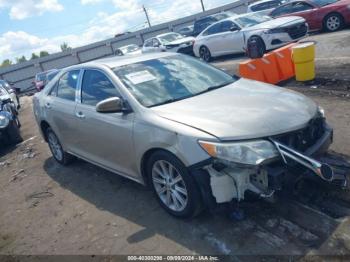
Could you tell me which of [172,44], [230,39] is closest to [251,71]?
[230,39]

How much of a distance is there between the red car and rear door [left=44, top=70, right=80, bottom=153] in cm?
1186

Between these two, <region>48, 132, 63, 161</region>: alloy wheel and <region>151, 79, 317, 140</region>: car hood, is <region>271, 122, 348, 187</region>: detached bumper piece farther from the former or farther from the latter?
<region>48, 132, 63, 161</region>: alloy wheel

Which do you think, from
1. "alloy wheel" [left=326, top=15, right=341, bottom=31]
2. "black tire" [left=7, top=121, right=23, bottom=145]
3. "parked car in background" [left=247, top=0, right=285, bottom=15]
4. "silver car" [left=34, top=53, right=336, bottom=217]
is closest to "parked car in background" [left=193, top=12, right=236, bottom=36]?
"parked car in background" [left=247, top=0, right=285, bottom=15]

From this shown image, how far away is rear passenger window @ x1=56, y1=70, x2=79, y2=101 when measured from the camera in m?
5.52

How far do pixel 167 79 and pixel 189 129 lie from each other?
118 cm

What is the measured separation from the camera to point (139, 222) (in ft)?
14.0

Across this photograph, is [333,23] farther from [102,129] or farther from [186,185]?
[186,185]

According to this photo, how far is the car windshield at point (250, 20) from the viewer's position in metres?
14.7

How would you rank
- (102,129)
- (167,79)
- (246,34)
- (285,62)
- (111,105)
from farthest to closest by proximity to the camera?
1. (246,34)
2. (285,62)
3. (102,129)
4. (167,79)
5. (111,105)

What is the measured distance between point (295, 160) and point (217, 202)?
796 millimetres

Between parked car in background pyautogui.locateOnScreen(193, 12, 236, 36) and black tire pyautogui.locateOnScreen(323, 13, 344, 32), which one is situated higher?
parked car in background pyautogui.locateOnScreen(193, 12, 236, 36)

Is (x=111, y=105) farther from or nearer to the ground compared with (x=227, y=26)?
farther from the ground

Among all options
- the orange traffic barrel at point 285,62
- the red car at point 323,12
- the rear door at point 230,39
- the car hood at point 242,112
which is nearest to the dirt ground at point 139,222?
the car hood at point 242,112

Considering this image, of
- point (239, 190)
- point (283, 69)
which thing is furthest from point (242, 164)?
point (283, 69)
